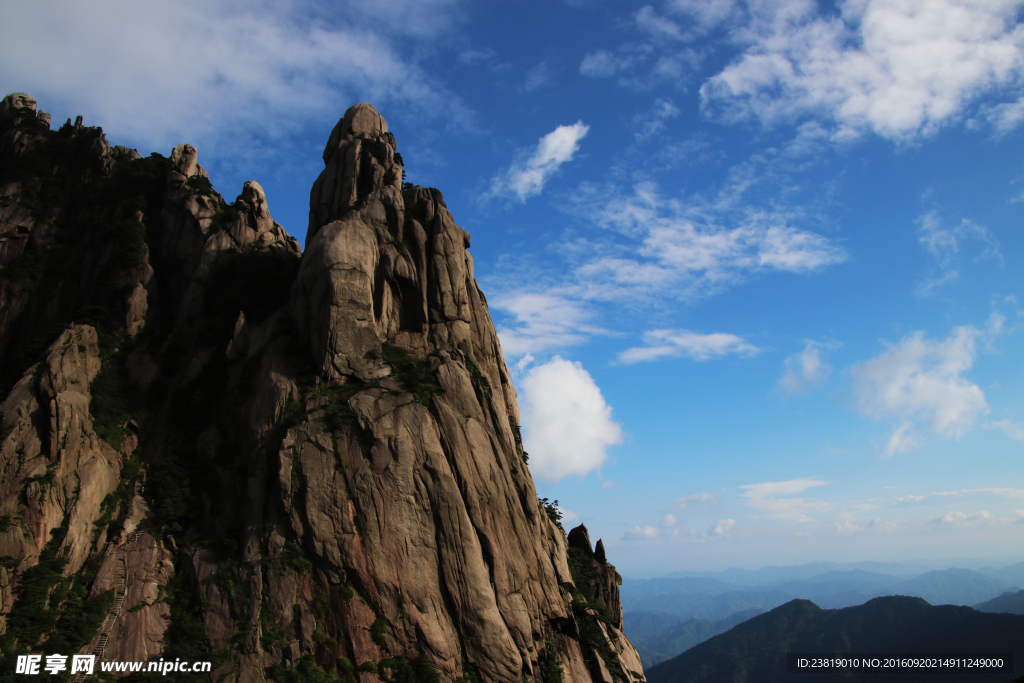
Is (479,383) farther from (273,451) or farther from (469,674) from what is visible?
(469,674)

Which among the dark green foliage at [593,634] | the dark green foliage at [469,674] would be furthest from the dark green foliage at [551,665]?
the dark green foliage at [469,674]

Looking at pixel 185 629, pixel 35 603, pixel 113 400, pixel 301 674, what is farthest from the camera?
pixel 113 400

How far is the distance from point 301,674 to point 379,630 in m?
4.31

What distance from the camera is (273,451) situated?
37688 millimetres

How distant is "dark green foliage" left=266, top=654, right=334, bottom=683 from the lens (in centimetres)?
3031

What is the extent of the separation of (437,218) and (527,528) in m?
26.5

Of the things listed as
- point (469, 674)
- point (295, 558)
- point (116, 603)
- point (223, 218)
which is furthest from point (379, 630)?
point (223, 218)

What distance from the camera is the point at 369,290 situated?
43719mm

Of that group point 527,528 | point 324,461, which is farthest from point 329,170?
point 527,528

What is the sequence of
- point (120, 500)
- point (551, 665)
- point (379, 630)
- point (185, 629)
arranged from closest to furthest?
point (185, 629) → point (379, 630) → point (551, 665) → point (120, 500)

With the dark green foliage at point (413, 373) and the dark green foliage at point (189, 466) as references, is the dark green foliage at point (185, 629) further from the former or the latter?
the dark green foliage at point (413, 373)

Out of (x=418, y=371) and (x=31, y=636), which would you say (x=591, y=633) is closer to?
(x=418, y=371)

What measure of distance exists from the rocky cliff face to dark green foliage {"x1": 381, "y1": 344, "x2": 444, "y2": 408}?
0.53 feet

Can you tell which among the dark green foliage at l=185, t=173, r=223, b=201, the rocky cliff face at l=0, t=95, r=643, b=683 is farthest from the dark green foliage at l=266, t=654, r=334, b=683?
the dark green foliage at l=185, t=173, r=223, b=201
